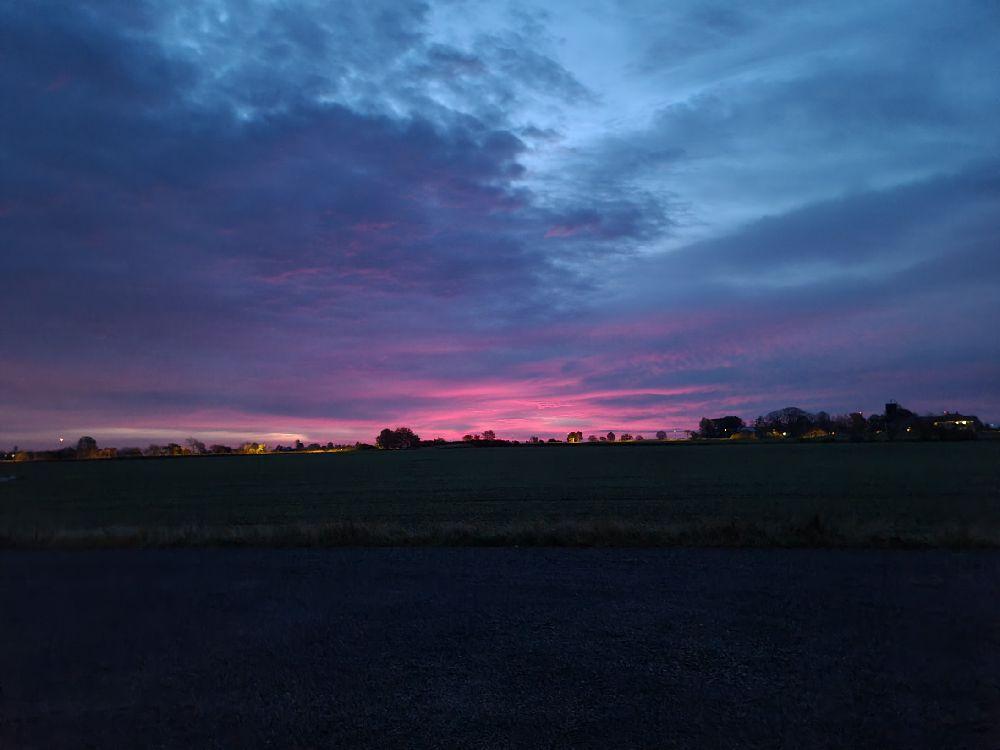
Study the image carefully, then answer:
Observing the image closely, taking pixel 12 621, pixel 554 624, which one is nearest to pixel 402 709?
pixel 554 624

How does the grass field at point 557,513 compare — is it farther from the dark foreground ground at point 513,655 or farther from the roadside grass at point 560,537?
the dark foreground ground at point 513,655

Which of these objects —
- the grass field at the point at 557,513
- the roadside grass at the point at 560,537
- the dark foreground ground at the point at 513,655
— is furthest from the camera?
the grass field at the point at 557,513

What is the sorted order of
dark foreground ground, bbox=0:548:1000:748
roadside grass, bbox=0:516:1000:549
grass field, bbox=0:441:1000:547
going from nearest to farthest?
dark foreground ground, bbox=0:548:1000:748
roadside grass, bbox=0:516:1000:549
grass field, bbox=0:441:1000:547

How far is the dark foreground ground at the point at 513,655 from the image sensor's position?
16.6 ft

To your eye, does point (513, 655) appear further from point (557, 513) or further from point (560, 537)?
point (557, 513)

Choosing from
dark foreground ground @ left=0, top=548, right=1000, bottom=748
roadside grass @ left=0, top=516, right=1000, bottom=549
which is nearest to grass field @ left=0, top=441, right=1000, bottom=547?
roadside grass @ left=0, top=516, right=1000, bottom=549

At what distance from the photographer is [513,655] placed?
6.72m

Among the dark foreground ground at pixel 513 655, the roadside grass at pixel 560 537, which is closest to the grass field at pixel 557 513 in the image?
the roadside grass at pixel 560 537

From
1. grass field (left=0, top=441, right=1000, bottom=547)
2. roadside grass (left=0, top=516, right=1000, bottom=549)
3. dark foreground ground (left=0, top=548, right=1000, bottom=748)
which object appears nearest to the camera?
dark foreground ground (left=0, top=548, right=1000, bottom=748)

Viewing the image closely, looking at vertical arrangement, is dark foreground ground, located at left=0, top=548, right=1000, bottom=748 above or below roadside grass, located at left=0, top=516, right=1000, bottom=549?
below

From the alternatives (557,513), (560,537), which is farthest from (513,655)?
(557,513)

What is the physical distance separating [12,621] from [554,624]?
21.0ft

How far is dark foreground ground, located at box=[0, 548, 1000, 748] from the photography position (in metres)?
5.05

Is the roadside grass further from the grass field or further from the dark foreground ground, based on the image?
the dark foreground ground
